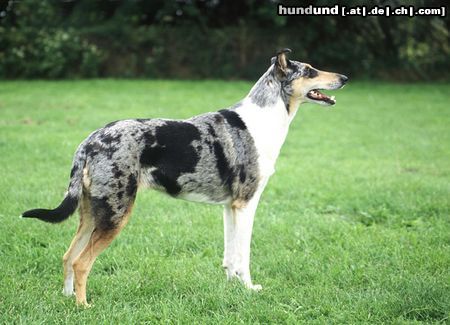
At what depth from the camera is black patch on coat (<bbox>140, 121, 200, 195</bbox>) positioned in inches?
177

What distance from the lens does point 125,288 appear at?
4.68 metres

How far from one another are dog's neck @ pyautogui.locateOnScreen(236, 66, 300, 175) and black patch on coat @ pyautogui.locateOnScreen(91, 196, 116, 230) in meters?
1.43

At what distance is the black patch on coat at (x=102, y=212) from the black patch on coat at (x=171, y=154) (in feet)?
1.46

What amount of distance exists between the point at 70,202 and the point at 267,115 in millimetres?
1902

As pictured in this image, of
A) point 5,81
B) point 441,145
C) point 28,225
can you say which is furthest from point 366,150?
point 5,81

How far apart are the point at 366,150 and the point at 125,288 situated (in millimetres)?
7603

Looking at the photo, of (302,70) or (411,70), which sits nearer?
(302,70)

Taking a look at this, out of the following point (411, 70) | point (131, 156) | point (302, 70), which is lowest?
point (411, 70)

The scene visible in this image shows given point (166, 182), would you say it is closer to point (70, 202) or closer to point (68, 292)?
point (70, 202)

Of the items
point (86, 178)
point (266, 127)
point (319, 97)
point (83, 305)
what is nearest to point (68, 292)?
point (83, 305)

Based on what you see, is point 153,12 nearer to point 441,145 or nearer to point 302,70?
point 441,145

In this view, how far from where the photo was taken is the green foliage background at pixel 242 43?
71.6 feet

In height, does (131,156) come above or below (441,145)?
above

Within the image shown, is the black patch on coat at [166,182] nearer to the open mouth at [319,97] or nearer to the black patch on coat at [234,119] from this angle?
the black patch on coat at [234,119]
